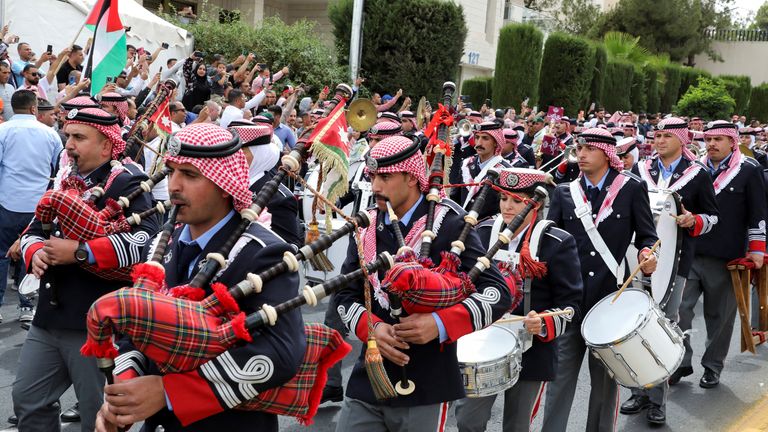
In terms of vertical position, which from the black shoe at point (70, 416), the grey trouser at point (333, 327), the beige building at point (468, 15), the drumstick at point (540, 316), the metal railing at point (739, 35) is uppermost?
the metal railing at point (739, 35)

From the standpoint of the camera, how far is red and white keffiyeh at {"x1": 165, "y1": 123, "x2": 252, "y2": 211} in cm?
303

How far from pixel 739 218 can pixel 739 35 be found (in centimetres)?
5436

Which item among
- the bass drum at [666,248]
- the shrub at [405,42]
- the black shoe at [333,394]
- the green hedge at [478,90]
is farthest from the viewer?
the green hedge at [478,90]

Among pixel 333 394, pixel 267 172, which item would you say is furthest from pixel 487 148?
pixel 267 172

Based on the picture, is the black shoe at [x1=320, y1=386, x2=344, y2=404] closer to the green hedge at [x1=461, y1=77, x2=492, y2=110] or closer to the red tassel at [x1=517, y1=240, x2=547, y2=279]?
the red tassel at [x1=517, y1=240, x2=547, y2=279]

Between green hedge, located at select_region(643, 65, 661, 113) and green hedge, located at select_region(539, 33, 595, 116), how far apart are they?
9.45m

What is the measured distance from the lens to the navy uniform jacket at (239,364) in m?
2.77

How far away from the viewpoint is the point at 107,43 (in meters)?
9.14

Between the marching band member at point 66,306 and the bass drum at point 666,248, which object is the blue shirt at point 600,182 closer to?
the bass drum at point 666,248

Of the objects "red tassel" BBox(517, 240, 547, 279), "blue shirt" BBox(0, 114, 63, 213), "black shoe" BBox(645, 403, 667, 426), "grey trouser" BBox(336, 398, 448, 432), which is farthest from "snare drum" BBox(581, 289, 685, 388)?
"blue shirt" BBox(0, 114, 63, 213)

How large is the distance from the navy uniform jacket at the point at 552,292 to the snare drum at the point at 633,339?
1.25 ft

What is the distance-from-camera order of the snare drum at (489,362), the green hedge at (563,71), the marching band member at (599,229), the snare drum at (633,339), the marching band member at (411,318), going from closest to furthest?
the marching band member at (411,318) → the snare drum at (489,362) → the snare drum at (633,339) → the marching band member at (599,229) → the green hedge at (563,71)

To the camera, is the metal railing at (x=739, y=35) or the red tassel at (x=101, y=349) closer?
the red tassel at (x=101, y=349)

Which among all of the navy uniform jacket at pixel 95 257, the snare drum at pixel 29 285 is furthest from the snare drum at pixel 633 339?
the snare drum at pixel 29 285
